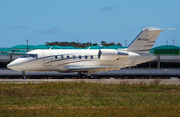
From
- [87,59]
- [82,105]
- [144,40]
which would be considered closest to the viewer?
[82,105]

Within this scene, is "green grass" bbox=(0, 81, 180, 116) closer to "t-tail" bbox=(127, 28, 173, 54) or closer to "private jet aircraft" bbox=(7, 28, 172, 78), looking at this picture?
"private jet aircraft" bbox=(7, 28, 172, 78)

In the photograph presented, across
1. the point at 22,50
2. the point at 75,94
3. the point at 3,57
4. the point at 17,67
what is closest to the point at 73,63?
the point at 17,67

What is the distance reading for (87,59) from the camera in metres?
30.5

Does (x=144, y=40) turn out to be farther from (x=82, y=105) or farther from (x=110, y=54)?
(x=82, y=105)

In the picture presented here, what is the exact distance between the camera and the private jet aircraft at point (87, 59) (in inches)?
1134

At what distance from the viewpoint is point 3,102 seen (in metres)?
13.4

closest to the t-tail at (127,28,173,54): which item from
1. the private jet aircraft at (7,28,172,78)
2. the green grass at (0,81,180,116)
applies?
the private jet aircraft at (7,28,172,78)

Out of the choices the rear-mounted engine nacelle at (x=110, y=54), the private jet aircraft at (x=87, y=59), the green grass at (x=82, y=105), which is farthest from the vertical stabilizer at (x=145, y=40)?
the green grass at (x=82, y=105)

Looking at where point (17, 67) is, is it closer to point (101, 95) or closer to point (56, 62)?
point (56, 62)

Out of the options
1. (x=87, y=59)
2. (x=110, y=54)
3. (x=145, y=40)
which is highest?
(x=145, y=40)

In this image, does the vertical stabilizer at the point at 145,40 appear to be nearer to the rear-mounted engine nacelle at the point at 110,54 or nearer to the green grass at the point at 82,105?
the rear-mounted engine nacelle at the point at 110,54

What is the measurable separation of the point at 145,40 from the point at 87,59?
6969 millimetres

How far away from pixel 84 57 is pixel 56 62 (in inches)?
125

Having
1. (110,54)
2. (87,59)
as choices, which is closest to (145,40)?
(110,54)
